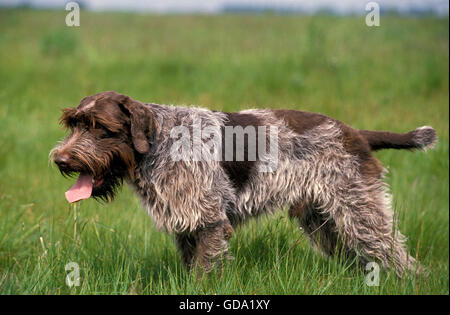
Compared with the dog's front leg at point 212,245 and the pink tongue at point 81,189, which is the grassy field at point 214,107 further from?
the pink tongue at point 81,189

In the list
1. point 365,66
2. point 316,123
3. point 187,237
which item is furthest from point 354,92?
point 187,237

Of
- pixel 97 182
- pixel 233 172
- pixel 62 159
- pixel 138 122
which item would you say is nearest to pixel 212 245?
pixel 233 172

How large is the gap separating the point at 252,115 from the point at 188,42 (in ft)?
44.7

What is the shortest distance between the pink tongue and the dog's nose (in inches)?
10.1

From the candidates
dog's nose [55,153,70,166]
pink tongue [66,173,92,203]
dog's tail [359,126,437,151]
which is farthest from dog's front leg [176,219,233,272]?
dog's tail [359,126,437,151]

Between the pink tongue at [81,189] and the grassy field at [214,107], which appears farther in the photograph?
the grassy field at [214,107]

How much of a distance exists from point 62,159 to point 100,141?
325 millimetres

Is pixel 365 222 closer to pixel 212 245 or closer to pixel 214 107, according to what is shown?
pixel 212 245

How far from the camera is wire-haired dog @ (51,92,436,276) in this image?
13.3ft

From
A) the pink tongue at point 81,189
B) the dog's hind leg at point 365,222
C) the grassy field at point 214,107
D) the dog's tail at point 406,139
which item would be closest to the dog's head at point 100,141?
the pink tongue at point 81,189

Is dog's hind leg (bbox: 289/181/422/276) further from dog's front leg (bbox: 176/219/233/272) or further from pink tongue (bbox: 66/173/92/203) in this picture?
pink tongue (bbox: 66/173/92/203)

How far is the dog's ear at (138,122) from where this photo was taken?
4.07 metres

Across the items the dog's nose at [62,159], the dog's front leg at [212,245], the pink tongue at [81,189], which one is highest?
the dog's nose at [62,159]

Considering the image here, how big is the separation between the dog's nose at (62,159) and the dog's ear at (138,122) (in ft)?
1.73
